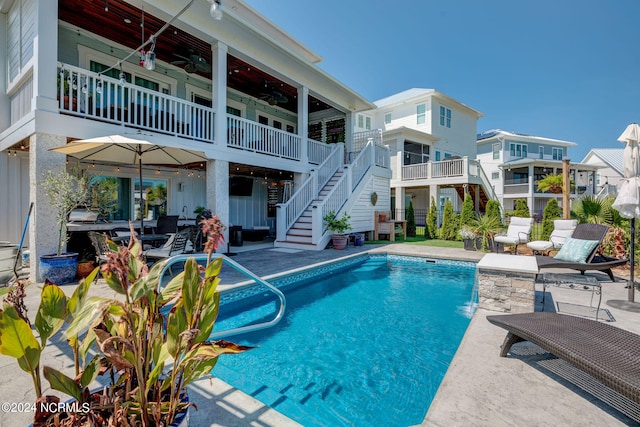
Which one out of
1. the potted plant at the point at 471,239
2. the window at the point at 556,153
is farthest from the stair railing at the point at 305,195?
the window at the point at 556,153

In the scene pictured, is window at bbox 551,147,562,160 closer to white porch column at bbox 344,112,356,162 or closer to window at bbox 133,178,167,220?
white porch column at bbox 344,112,356,162

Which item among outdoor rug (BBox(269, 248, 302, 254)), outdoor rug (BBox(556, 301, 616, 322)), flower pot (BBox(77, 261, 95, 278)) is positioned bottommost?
outdoor rug (BBox(556, 301, 616, 322))

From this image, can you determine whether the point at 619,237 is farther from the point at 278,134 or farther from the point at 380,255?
the point at 278,134

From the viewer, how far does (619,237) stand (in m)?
7.16

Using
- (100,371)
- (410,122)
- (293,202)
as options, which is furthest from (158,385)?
(410,122)

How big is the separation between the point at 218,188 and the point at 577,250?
334 inches

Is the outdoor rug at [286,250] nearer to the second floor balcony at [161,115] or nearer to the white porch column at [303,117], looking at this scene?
the second floor balcony at [161,115]

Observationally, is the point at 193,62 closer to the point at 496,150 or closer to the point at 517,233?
the point at 517,233

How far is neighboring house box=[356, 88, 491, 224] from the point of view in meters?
17.2

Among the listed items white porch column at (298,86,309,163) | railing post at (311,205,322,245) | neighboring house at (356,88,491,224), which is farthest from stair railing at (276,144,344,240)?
neighboring house at (356,88,491,224)

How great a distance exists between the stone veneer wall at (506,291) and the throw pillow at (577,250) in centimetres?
219

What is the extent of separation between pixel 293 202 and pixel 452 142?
53.1 feet

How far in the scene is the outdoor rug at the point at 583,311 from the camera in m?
3.85

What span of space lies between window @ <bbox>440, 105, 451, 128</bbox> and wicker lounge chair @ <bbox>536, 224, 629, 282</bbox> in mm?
16732
